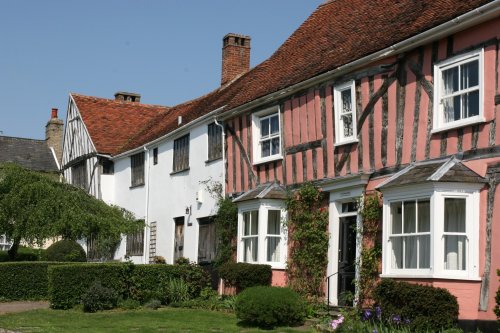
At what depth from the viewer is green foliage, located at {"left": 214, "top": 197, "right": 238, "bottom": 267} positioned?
834 inches

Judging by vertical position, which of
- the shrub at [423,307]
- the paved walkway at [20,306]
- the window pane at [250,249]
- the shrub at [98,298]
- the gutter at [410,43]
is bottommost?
the paved walkway at [20,306]

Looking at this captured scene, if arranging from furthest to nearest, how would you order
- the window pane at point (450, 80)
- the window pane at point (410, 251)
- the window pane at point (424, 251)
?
the window pane at point (410, 251) < the window pane at point (450, 80) < the window pane at point (424, 251)

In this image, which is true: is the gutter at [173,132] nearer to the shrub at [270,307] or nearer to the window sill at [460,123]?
the shrub at [270,307]

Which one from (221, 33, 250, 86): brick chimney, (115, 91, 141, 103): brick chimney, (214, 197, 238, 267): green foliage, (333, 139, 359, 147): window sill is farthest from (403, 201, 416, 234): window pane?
(115, 91, 141, 103): brick chimney

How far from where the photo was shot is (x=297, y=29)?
23.0 m

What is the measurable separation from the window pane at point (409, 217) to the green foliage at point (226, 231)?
293 inches

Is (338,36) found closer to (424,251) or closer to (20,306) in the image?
(424,251)

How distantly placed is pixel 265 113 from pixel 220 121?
2697mm

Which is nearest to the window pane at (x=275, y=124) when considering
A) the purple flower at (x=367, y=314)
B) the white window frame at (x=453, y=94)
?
the white window frame at (x=453, y=94)

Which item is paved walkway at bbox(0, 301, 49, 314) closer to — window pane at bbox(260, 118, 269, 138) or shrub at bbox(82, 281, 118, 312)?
shrub at bbox(82, 281, 118, 312)

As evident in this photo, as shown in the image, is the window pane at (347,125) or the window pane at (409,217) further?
the window pane at (347,125)

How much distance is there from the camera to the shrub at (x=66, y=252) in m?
29.1

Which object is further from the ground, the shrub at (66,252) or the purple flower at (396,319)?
the shrub at (66,252)

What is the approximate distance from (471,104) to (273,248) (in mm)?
7374
